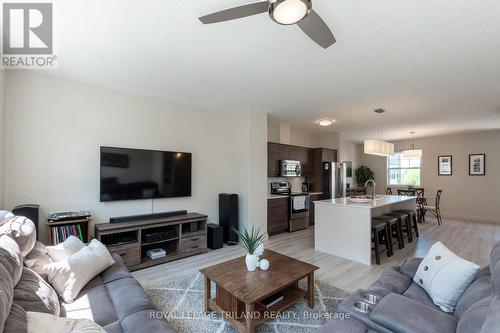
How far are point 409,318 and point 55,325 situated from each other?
5.66 feet

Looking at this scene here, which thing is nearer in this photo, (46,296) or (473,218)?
(46,296)

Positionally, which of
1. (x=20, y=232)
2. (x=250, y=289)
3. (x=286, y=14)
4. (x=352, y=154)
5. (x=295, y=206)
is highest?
(x=286, y=14)

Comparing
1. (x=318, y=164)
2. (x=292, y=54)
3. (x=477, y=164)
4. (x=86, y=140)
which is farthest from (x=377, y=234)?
(x=477, y=164)

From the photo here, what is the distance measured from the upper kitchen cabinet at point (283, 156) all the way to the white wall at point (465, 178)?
3944mm

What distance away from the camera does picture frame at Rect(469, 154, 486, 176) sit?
640 cm

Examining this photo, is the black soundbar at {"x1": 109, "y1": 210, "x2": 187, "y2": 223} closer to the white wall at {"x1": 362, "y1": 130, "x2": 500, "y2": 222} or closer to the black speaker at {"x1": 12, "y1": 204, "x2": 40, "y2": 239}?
the black speaker at {"x1": 12, "y1": 204, "x2": 40, "y2": 239}

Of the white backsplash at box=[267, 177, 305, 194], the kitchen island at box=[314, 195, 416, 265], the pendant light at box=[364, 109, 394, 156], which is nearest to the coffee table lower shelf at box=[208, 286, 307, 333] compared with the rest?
the kitchen island at box=[314, 195, 416, 265]

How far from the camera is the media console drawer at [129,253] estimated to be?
3.03 meters

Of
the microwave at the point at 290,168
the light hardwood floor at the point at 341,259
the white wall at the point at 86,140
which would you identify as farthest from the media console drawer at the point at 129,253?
the microwave at the point at 290,168

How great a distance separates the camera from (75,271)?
1.79 metres

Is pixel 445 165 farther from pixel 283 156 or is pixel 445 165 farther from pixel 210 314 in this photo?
pixel 210 314

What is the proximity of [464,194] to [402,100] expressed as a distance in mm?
4995

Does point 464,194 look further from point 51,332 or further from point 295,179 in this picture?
point 51,332

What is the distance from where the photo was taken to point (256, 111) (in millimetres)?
4461
